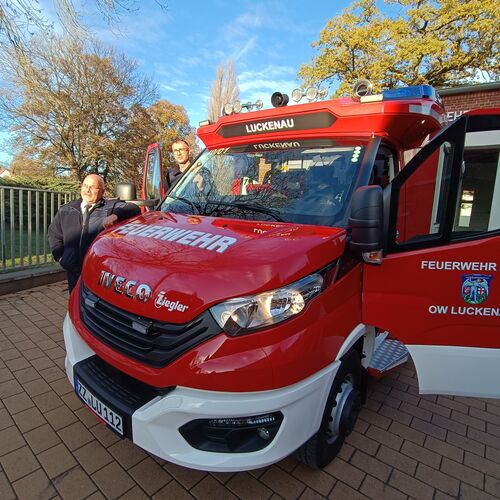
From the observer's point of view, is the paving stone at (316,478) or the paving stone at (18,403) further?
the paving stone at (18,403)

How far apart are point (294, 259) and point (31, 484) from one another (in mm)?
2078

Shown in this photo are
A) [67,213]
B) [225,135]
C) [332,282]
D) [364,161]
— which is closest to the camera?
[332,282]

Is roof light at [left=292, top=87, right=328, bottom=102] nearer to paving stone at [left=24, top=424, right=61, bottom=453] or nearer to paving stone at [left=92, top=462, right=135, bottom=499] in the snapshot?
paving stone at [left=92, top=462, right=135, bottom=499]

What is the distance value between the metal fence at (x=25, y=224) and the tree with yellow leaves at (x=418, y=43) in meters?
15.1

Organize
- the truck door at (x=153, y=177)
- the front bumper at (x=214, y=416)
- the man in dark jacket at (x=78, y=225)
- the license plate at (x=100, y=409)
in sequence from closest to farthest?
the front bumper at (x=214, y=416) < the license plate at (x=100, y=409) < the man in dark jacket at (x=78, y=225) < the truck door at (x=153, y=177)

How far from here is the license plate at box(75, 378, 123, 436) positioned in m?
1.84

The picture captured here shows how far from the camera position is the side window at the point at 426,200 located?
216cm

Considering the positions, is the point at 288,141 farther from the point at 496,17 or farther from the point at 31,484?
the point at 496,17

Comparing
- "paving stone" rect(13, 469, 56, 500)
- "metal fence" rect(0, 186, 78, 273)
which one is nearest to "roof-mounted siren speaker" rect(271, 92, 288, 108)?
"paving stone" rect(13, 469, 56, 500)

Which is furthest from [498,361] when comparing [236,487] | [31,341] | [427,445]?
[31,341]

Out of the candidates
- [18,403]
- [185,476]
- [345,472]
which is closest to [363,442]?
[345,472]

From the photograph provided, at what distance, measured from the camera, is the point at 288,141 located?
2.91m

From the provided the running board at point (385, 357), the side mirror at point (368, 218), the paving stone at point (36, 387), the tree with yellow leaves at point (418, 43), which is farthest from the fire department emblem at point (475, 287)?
the tree with yellow leaves at point (418, 43)

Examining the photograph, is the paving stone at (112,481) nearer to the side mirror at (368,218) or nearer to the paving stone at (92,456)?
the paving stone at (92,456)
